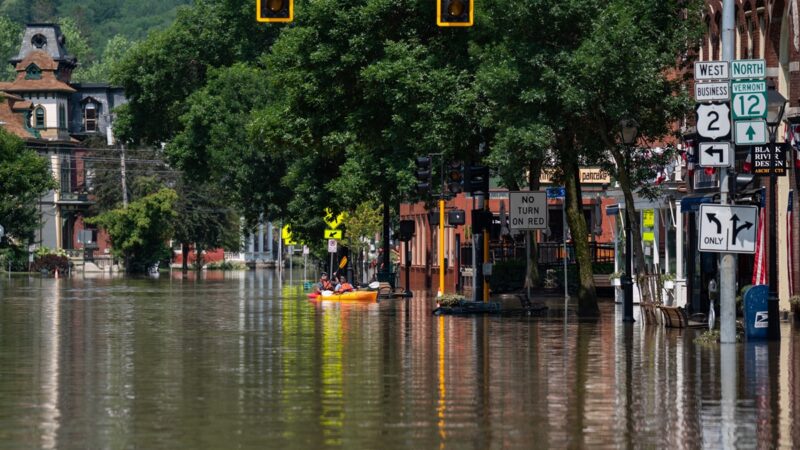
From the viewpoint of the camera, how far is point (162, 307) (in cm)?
5416

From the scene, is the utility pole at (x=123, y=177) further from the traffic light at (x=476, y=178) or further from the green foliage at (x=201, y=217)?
the traffic light at (x=476, y=178)

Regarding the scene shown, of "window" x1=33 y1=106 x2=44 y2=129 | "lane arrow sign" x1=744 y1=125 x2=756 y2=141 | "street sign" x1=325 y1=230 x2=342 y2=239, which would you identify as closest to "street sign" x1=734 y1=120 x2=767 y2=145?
"lane arrow sign" x1=744 y1=125 x2=756 y2=141

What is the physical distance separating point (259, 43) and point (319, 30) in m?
39.5

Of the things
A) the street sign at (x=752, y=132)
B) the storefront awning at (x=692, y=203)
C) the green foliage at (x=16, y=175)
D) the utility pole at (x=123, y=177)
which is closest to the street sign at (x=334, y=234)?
the storefront awning at (x=692, y=203)

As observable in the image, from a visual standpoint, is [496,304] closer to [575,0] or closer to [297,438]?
[575,0]

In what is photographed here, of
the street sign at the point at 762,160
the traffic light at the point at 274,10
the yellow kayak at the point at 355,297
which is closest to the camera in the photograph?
the traffic light at the point at 274,10

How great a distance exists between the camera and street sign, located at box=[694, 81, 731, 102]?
1179 inches

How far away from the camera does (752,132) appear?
29.9 metres

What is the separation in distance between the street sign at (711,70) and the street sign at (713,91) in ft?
0.33

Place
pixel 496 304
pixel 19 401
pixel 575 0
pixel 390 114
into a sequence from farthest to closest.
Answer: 1. pixel 390 114
2. pixel 496 304
3. pixel 575 0
4. pixel 19 401

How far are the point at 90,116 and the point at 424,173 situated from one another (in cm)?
13755

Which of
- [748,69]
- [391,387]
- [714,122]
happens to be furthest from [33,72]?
[391,387]

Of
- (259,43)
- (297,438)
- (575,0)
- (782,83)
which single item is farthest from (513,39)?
(259,43)

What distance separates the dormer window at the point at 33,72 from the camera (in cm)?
17900
